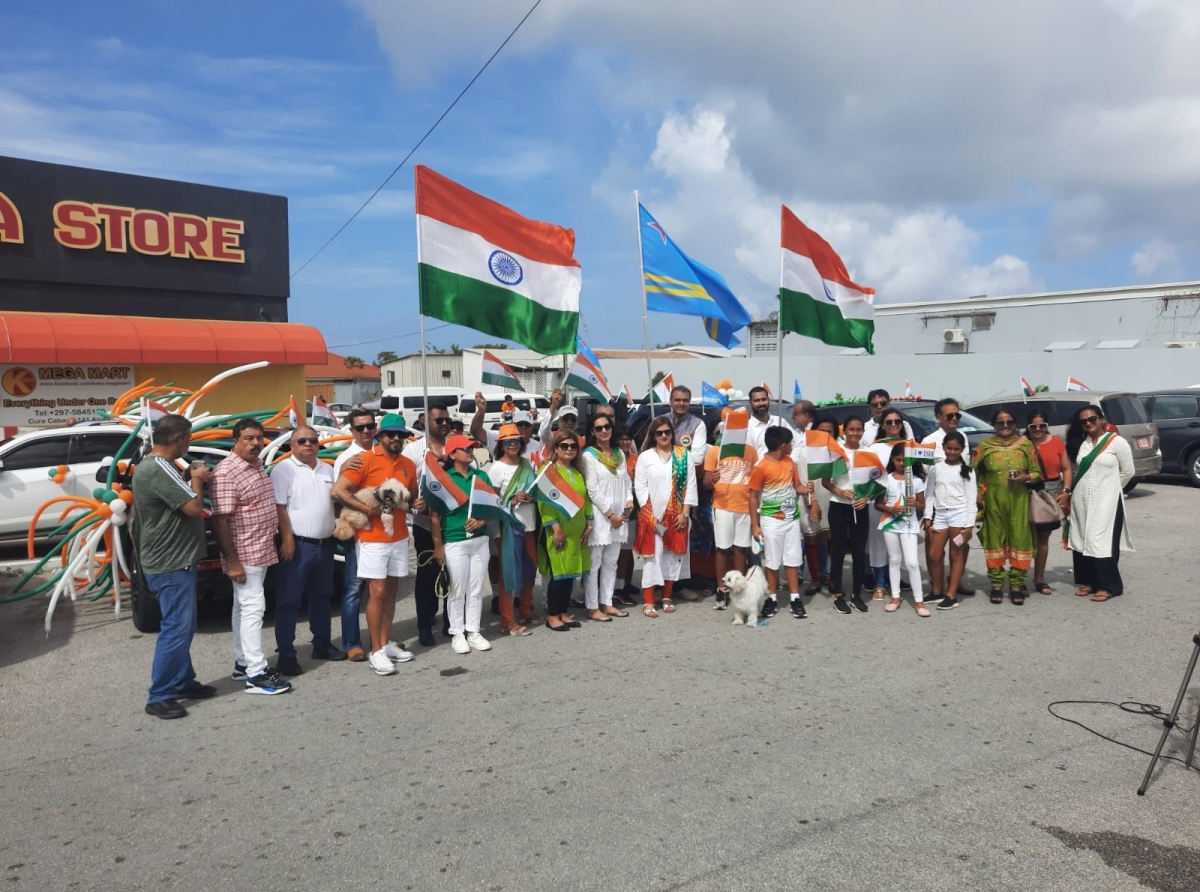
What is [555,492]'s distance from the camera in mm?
6945

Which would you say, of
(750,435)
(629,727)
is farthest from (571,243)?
(629,727)

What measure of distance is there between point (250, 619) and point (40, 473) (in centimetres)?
663

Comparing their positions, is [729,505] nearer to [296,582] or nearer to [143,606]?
[296,582]

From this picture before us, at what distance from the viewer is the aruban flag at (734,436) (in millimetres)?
7574

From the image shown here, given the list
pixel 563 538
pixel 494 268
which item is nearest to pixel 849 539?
pixel 563 538

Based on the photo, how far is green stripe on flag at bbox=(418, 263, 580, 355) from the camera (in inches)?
291

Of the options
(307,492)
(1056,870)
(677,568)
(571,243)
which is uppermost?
(571,243)

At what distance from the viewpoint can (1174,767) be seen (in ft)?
14.2

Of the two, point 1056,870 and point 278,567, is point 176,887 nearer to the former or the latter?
point 278,567

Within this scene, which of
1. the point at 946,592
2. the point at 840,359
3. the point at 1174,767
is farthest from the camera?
the point at 840,359

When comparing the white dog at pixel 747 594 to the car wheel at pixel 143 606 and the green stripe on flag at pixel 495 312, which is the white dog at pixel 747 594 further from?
the car wheel at pixel 143 606

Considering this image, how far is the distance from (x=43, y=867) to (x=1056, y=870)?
3935 mm

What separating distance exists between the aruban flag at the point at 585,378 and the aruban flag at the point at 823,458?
3641mm

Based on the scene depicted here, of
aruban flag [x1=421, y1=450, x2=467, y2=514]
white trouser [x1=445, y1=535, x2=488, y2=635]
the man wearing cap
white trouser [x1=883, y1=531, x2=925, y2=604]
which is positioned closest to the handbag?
white trouser [x1=883, y1=531, x2=925, y2=604]
